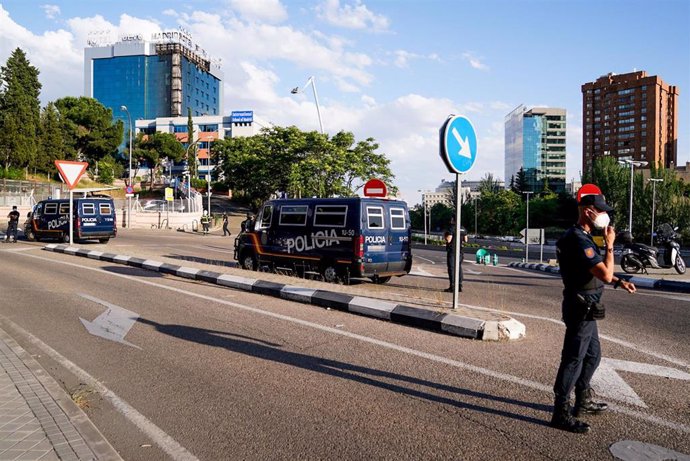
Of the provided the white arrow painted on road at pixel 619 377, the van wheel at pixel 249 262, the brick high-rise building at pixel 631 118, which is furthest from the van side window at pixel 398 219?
the brick high-rise building at pixel 631 118

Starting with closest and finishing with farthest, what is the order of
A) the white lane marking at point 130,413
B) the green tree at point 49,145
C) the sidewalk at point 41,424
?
1. the sidewalk at point 41,424
2. the white lane marking at point 130,413
3. the green tree at point 49,145

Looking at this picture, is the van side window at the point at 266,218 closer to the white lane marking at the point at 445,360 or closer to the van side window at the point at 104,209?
the white lane marking at the point at 445,360

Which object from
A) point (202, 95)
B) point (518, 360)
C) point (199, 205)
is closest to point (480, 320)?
point (518, 360)

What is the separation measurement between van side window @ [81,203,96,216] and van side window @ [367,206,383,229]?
1662cm

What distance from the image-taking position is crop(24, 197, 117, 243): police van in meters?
23.8

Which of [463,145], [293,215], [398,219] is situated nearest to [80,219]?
[293,215]

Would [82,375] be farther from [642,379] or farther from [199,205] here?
[199,205]

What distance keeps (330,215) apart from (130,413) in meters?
8.52

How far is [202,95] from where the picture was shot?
421ft

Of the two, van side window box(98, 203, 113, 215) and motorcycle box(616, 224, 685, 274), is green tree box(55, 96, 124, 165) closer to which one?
van side window box(98, 203, 113, 215)

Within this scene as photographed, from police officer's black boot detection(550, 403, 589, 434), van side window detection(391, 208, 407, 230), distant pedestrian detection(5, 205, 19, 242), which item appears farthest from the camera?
distant pedestrian detection(5, 205, 19, 242)

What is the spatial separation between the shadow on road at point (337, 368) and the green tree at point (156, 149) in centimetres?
7833

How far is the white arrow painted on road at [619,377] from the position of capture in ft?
15.8

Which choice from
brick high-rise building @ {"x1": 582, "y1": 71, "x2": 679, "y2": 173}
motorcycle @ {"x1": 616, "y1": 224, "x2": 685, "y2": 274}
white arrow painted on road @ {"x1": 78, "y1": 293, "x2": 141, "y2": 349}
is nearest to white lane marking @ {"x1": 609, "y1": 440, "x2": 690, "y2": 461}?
white arrow painted on road @ {"x1": 78, "y1": 293, "x2": 141, "y2": 349}
